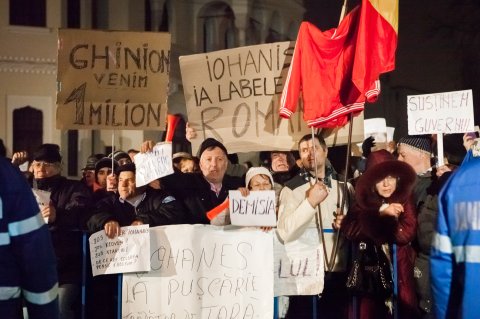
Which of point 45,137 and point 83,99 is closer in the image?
point 83,99

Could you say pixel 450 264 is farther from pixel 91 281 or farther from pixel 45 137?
pixel 45 137

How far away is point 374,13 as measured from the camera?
23.0 ft

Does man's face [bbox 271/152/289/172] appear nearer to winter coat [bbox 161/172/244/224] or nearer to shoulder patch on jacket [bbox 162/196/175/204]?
winter coat [bbox 161/172/244/224]

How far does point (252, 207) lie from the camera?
632 centimetres

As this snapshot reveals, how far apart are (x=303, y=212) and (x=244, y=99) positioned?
88.4 inches

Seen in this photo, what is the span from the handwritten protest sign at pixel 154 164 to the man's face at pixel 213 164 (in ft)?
1.24

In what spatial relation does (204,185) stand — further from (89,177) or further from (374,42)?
(89,177)

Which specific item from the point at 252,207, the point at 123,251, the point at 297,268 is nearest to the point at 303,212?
the point at 252,207

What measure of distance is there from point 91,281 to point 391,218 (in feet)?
Result: 8.86

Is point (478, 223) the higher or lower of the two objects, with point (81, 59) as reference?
lower

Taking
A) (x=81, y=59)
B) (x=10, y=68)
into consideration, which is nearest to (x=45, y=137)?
(x=10, y=68)

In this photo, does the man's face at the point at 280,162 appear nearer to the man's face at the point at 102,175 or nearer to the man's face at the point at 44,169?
the man's face at the point at 102,175

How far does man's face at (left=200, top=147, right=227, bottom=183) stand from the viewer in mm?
6879

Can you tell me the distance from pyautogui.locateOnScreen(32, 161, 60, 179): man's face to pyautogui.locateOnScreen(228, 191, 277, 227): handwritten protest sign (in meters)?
1.99
